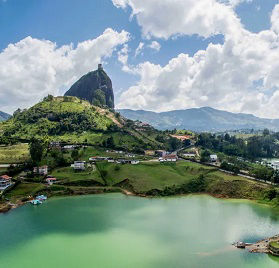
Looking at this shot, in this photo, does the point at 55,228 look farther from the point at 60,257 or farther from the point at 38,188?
the point at 38,188

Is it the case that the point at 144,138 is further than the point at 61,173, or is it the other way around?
the point at 144,138

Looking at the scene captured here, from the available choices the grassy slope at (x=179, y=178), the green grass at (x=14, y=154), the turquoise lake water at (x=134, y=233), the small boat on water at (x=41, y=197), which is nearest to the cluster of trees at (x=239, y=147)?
the grassy slope at (x=179, y=178)

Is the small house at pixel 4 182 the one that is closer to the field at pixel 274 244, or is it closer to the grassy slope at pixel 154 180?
the grassy slope at pixel 154 180

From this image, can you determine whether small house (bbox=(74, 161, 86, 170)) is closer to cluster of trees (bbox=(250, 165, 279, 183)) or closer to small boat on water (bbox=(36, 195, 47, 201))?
small boat on water (bbox=(36, 195, 47, 201))

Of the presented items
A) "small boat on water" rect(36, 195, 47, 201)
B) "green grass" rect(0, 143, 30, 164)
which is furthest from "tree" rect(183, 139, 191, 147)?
"small boat on water" rect(36, 195, 47, 201)

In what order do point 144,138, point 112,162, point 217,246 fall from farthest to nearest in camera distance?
point 144,138
point 112,162
point 217,246

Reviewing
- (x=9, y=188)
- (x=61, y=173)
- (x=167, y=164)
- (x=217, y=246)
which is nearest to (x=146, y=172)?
(x=167, y=164)

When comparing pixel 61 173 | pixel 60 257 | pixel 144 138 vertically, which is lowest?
pixel 60 257
